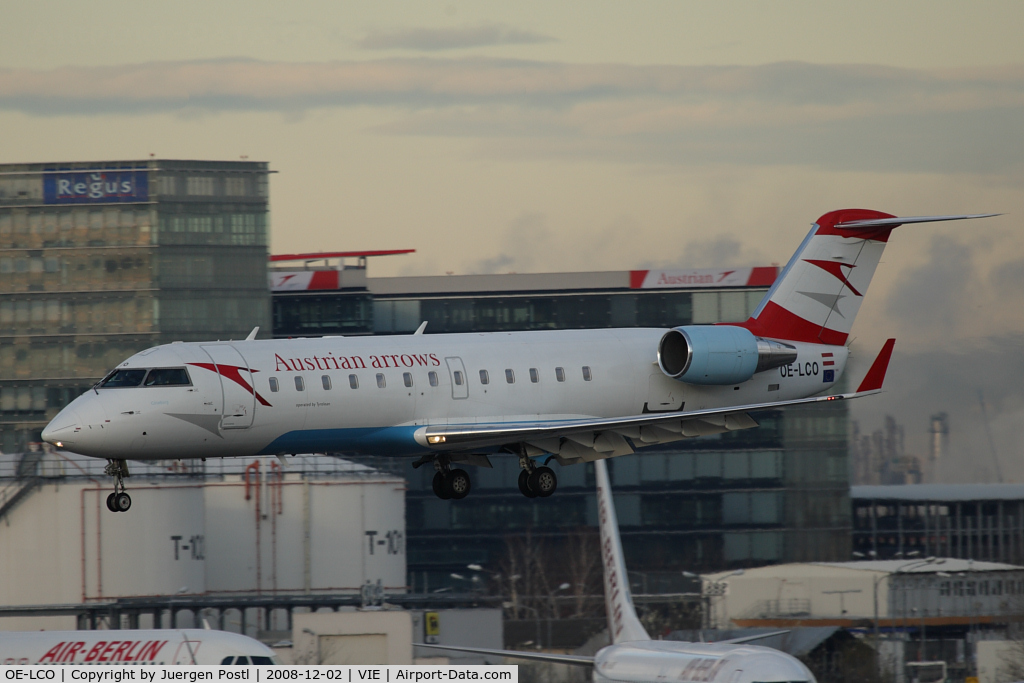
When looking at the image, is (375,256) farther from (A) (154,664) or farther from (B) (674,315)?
(A) (154,664)

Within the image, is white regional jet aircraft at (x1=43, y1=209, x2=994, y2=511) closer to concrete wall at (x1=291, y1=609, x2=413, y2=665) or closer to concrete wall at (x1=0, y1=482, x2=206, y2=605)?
concrete wall at (x1=291, y1=609, x2=413, y2=665)

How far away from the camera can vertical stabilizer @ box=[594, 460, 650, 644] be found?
43.3 metres

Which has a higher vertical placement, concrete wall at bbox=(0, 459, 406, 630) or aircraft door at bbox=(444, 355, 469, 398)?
aircraft door at bbox=(444, 355, 469, 398)

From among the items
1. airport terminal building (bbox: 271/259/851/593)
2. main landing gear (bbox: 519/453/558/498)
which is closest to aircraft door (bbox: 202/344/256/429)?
main landing gear (bbox: 519/453/558/498)

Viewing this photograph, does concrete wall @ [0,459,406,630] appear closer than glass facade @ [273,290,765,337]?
Yes

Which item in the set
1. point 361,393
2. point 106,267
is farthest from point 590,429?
point 106,267

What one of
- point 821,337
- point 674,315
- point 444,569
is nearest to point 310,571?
point 821,337

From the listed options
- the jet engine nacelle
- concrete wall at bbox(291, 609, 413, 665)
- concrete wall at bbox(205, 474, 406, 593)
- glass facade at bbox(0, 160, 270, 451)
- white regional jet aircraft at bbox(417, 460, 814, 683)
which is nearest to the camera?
white regional jet aircraft at bbox(417, 460, 814, 683)

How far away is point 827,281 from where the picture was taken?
40.5 m

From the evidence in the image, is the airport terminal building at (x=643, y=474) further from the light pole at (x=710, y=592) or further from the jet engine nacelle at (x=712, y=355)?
the jet engine nacelle at (x=712, y=355)

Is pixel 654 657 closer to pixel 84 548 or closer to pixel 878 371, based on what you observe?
pixel 878 371

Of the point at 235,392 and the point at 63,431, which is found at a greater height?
the point at 235,392

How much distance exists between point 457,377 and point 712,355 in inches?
278

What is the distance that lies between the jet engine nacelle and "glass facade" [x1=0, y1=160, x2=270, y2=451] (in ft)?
208
